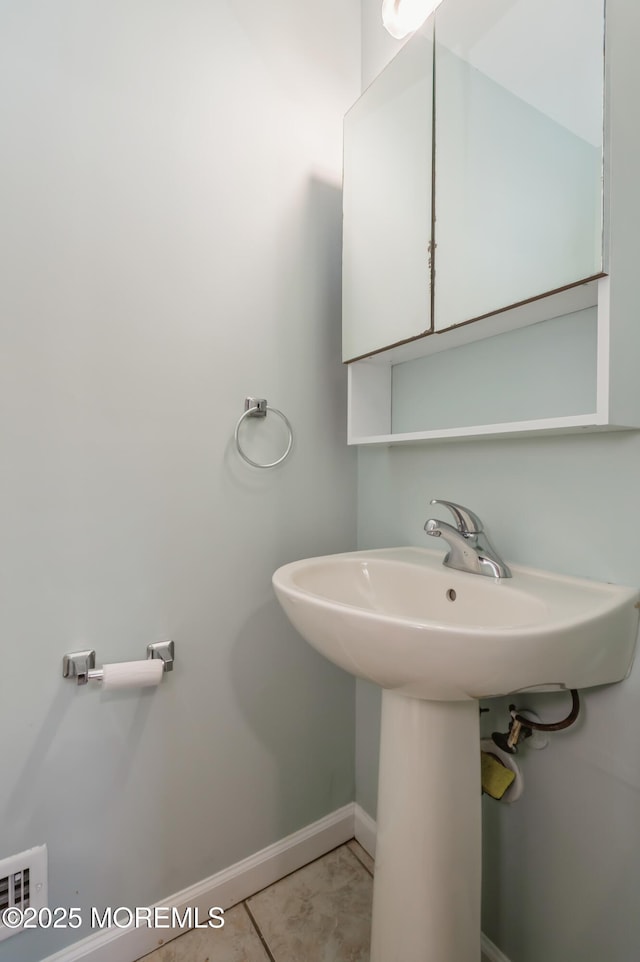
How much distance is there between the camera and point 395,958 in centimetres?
78

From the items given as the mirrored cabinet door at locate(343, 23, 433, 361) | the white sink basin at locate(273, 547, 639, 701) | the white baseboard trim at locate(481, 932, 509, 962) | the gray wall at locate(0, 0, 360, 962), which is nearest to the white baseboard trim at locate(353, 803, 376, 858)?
the gray wall at locate(0, 0, 360, 962)

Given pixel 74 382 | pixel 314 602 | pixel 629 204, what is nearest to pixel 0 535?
pixel 74 382

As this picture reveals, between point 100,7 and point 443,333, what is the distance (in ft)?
3.19

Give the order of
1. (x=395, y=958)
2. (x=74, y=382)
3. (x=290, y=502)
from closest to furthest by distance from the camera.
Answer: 1. (x=395, y=958)
2. (x=74, y=382)
3. (x=290, y=502)

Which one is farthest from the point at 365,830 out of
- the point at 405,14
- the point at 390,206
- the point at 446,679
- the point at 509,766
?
the point at 405,14

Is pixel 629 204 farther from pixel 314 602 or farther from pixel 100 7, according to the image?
pixel 100 7

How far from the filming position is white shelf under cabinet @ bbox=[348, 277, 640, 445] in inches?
26.1

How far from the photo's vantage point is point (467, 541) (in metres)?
0.89

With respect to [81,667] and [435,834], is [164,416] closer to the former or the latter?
[81,667]

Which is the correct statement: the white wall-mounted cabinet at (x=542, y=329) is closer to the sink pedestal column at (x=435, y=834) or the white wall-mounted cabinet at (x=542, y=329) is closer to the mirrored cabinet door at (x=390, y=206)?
the mirrored cabinet door at (x=390, y=206)

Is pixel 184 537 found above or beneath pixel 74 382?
beneath

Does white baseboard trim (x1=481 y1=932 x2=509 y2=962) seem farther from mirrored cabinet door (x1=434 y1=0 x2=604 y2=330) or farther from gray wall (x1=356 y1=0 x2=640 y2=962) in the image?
mirrored cabinet door (x1=434 y1=0 x2=604 y2=330)

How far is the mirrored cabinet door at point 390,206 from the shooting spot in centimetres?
93

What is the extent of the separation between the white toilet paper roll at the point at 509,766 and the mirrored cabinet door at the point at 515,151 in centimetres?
85
